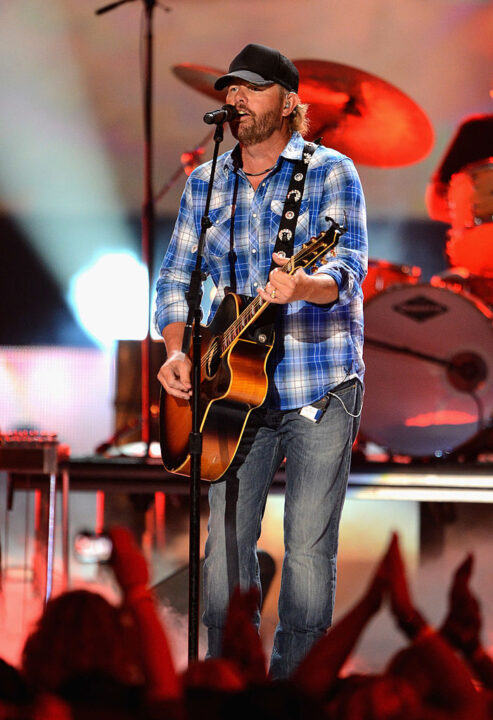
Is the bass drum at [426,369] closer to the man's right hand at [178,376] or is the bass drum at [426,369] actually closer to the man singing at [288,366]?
the man singing at [288,366]

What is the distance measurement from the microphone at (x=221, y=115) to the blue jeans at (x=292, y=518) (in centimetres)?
80

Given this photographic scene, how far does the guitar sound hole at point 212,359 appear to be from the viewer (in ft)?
7.61

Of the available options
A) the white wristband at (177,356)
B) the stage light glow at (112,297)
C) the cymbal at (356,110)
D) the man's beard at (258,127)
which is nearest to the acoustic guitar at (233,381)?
the white wristband at (177,356)

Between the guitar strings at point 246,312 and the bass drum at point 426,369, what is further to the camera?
the bass drum at point 426,369

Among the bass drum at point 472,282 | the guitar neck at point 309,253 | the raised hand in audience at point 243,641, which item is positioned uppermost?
the bass drum at point 472,282

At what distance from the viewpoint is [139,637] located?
1176 millimetres

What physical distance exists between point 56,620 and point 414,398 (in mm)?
3842

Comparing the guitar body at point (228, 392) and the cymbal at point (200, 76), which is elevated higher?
the cymbal at point (200, 76)

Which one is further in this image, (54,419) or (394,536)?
(54,419)

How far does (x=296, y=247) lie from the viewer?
2291mm

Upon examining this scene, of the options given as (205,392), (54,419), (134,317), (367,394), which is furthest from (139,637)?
(54,419)

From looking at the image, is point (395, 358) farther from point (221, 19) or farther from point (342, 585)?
point (221, 19)

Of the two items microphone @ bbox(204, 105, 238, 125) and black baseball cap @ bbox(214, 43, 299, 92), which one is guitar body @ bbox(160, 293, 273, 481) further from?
black baseball cap @ bbox(214, 43, 299, 92)

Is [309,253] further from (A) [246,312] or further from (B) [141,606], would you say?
(B) [141,606]
